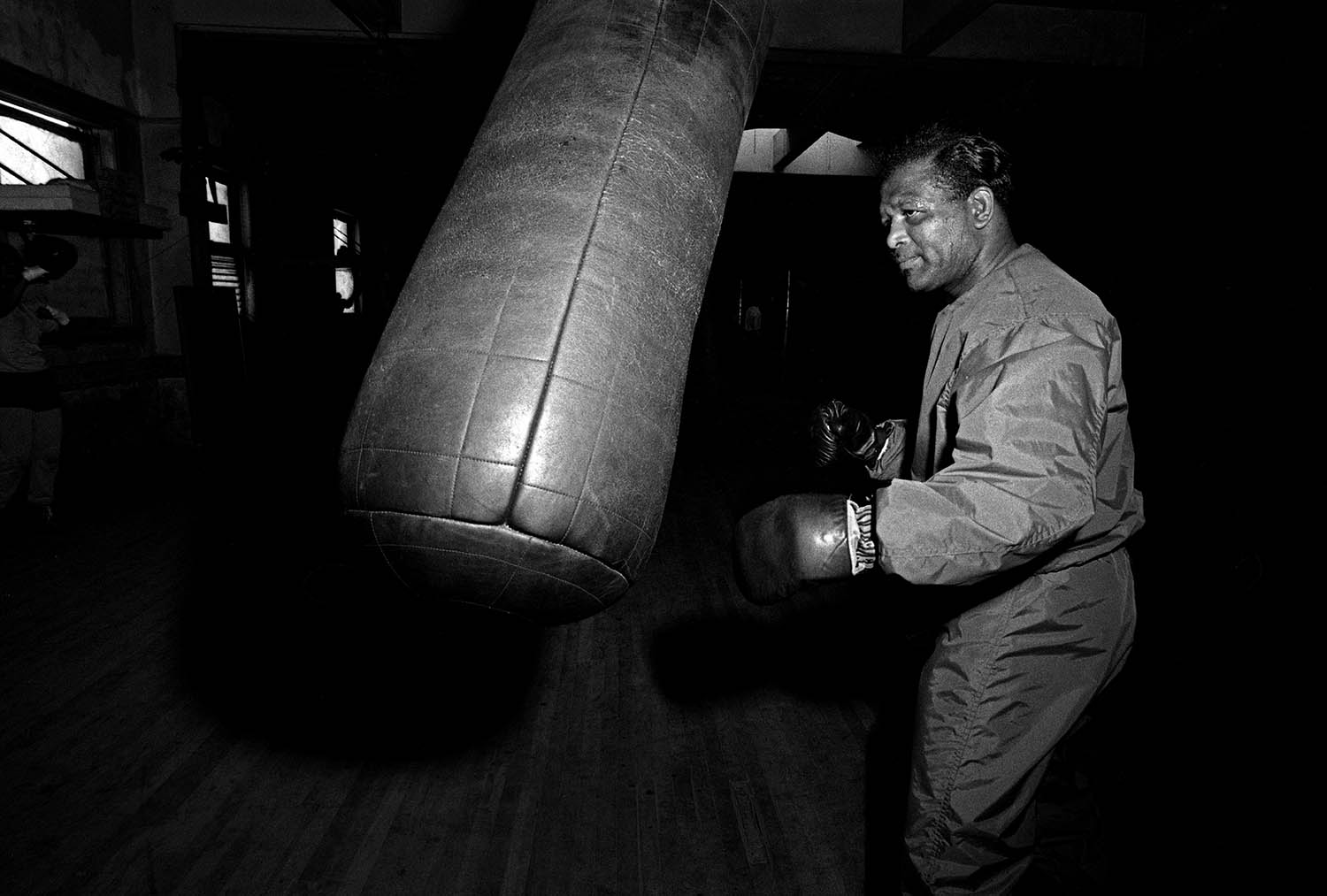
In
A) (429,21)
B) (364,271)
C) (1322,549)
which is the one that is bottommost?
(1322,549)

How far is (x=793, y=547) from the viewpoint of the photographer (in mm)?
1445

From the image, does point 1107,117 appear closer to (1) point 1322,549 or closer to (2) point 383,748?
(1) point 1322,549

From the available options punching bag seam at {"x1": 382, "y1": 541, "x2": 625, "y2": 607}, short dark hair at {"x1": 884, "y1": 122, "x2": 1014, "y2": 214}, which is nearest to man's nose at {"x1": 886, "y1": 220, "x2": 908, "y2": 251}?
short dark hair at {"x1": 884, "y1": 122, "x2": 1014, "y2": 214}

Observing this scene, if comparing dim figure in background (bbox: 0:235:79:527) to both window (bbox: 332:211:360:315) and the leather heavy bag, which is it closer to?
the leather heavy bag

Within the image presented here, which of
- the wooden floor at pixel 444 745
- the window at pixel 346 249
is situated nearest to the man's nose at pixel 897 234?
the wooden floor at pixel 444 745

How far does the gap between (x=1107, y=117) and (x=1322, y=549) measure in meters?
3.77

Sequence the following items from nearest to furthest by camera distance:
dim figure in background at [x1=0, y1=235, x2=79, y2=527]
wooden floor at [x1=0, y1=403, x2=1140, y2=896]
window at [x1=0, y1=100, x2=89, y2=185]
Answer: wooden floor at [x1=0, y1=403, x2=1140, y2=896], dim figure in background at [x1=0, y1=235, x2=79, y2=527], window at [x1=0, y1=100, x2=89, y2=185]

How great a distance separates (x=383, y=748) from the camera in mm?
2650

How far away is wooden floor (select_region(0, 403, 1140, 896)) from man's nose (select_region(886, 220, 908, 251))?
972 millimetres

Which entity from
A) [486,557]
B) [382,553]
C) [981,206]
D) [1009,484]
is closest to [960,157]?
[981,206]

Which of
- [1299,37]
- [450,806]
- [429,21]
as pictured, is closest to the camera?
[450,806]

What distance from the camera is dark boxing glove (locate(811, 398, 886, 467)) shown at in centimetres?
229

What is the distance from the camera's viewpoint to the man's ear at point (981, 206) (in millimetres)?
1718

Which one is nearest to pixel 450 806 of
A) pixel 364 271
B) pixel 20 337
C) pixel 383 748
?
pixel 383 748
